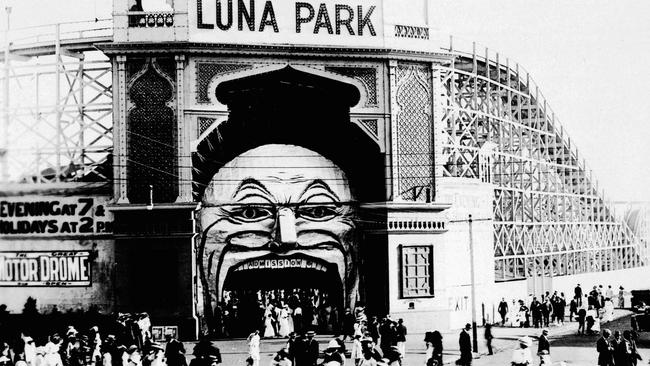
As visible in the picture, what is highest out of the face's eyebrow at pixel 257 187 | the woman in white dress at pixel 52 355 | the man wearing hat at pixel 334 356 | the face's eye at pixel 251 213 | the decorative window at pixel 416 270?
the face's eyebrow at pixel 257 187

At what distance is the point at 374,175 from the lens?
102 feet

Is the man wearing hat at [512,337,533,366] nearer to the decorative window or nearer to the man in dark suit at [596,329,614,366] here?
the man in dark suit at [596,329,614,366]

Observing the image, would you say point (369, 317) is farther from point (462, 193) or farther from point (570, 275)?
point (570, 275)

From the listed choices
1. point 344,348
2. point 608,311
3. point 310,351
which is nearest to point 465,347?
point 344,348

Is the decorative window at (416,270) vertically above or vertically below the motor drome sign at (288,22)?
below

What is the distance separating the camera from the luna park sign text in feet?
95.8

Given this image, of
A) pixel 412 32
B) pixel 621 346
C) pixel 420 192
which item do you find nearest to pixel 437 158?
pixel 420 192

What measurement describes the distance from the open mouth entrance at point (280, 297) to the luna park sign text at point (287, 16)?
8035 mm

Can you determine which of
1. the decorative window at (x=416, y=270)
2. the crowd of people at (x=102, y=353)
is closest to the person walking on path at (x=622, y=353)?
the crowd of people at (x=102, y=353)

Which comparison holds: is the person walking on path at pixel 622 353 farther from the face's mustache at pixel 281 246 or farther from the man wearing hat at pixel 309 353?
the face's mustache at pixel 281 246

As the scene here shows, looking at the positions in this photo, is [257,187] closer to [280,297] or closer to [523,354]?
[280,297]

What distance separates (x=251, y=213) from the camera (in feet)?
101

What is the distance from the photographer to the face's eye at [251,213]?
30781mm

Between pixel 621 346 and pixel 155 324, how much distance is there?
49.5ft
